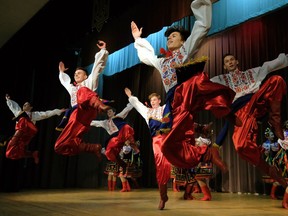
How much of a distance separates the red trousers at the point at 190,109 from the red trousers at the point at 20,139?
3.51 meters

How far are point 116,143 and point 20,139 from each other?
1.59m

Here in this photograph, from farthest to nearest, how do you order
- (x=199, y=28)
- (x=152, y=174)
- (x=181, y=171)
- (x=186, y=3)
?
(x=152, y=174), (x=186, y=3), (x=181, y=171), (x=199, y=28)

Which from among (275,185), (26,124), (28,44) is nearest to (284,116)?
(275,185)

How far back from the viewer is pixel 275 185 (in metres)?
4.33

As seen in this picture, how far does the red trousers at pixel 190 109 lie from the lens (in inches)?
90.0

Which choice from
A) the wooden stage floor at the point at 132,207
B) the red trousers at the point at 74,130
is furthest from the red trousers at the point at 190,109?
the red trousers at the point at 74,130

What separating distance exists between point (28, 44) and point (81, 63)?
4.57 ft

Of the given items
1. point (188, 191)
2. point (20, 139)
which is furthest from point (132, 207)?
point (20, 139)

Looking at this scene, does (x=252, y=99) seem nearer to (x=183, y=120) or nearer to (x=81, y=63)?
(x=183, y=120)

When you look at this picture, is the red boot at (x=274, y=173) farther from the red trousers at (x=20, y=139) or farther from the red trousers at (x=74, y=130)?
the red trousers at (x=20, y=139)

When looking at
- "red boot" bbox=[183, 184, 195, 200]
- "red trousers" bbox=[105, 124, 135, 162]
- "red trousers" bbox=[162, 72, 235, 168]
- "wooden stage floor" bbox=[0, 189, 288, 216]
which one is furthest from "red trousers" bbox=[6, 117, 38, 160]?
"red trousers" bbox=[162, 72, 235, 168]

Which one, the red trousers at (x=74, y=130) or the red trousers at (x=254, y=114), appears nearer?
the red trousers at (x=254, y=114)

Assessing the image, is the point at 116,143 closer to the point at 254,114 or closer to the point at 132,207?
the point at 132,207

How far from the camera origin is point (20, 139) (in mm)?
5129
